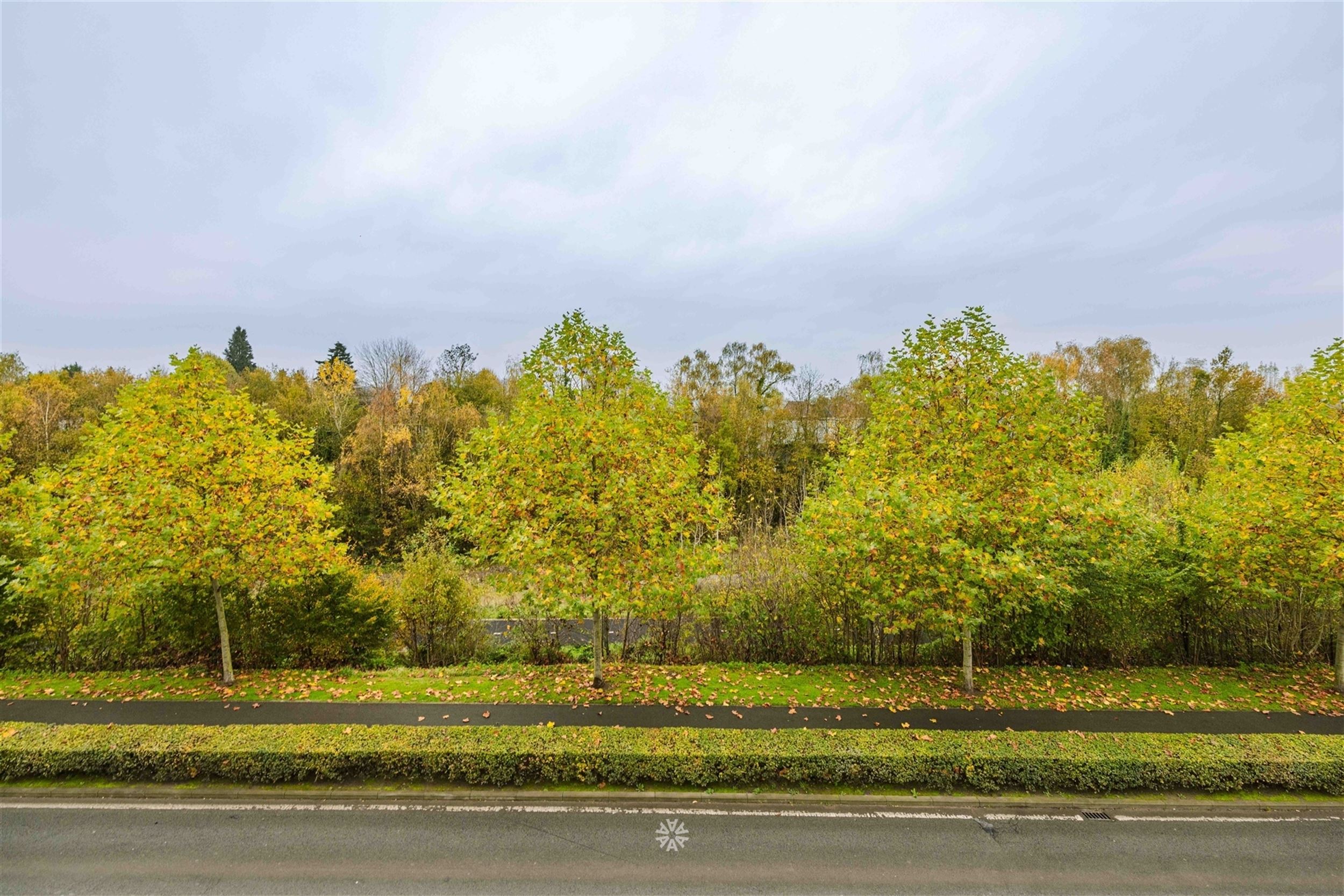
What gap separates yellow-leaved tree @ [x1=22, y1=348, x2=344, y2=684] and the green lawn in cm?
193

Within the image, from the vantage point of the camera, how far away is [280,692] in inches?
463

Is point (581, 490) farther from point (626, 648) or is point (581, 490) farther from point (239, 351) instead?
point (239, 351)

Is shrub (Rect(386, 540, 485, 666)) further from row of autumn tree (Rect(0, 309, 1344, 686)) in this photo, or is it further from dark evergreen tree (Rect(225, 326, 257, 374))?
dark evergreen tree (Rect(225, 326, 257, 374))

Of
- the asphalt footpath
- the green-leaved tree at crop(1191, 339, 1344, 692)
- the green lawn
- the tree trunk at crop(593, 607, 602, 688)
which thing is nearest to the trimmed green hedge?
the asphalt footpath

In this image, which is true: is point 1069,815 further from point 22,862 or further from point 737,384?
point 737,384

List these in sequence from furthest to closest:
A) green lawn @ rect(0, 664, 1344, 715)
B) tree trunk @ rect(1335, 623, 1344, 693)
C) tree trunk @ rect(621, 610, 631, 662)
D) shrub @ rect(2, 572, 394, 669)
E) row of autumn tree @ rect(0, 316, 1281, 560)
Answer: row of autumn tree @ rect(0, 316, 1281, 560) → tree trunk @ rect(621, 610, 631, 662) → shrub @ rect(2, 572, 394, 669) → tree trunk @ rect(1335, 623, 1344, 693) → green lawn @ rect(0, 664, 1344, 715)

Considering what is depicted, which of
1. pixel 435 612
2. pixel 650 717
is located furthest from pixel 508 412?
pixel 650 717

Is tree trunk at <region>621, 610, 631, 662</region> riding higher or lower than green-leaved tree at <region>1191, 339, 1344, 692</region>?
lower

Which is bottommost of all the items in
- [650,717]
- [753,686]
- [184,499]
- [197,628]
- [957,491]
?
[753,686]

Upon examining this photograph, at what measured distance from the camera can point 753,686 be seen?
1203 cm

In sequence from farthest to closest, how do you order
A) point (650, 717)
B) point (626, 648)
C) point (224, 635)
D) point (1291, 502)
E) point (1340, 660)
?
1. point (626, 648)
2. point (224, 635)
3. point (1340, 660)
4. point (1291, 502)
5. point (650, 717)

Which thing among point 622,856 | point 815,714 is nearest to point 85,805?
point 622,856

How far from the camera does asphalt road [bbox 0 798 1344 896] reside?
7.11m

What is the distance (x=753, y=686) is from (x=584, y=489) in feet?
18.2
